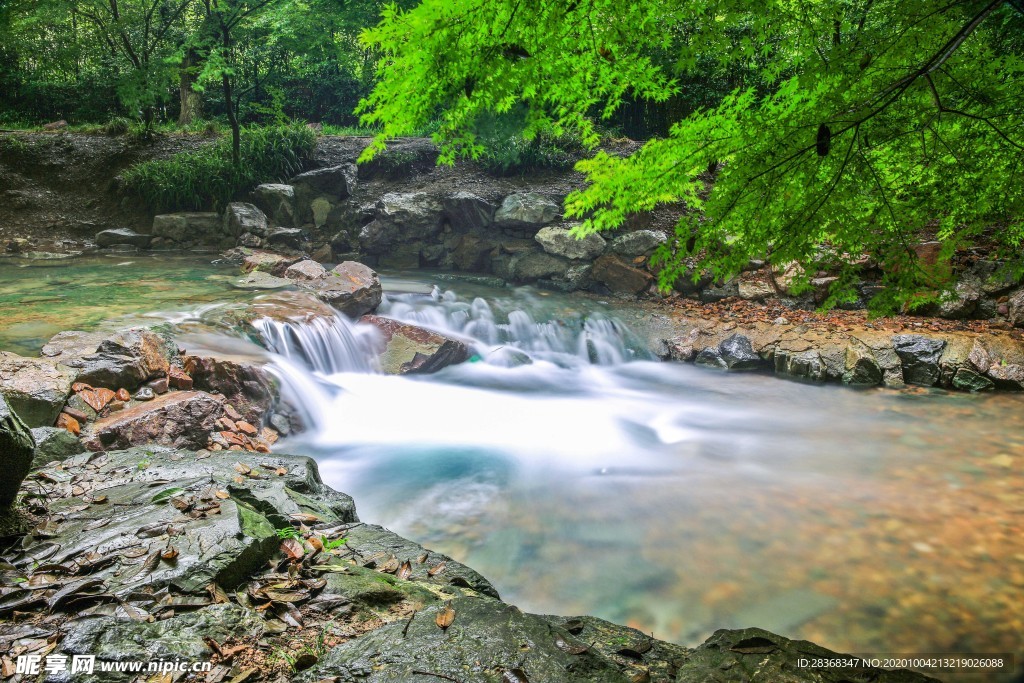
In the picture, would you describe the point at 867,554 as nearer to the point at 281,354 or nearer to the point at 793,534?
the point at 793,534

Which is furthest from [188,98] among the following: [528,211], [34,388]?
[34,388]

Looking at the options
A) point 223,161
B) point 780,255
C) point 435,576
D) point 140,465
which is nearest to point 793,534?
point 780,255

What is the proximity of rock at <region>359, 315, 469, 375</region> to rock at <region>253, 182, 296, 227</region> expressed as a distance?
6539mm

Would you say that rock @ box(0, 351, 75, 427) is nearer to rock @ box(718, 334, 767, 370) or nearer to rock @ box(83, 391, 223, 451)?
rock @ box(83, 391, 223, 451)

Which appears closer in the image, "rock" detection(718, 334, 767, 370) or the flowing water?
the flowing water

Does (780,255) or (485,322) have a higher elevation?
(780,255)

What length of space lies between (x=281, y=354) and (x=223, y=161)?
956cm

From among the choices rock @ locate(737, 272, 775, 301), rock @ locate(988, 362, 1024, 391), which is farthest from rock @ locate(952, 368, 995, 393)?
rock @ locate(737, 272, 775, 301)

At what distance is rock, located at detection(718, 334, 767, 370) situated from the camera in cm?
984

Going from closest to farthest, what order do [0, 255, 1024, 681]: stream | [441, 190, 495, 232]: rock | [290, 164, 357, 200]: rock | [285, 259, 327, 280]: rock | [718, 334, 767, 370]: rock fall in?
[0, 255, 1024, 681]: stream, [718, 334, 767, 370]: rock, [285, 259, 327, 280]: rock, [441, 190, 495, 232]: rock, [290, 164, 357, 200]: rock

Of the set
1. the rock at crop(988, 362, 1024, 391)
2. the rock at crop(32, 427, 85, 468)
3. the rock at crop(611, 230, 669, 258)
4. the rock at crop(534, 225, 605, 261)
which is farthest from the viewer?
the rock at crop(534, 225, 605, 261)

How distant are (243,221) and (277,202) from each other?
125cm

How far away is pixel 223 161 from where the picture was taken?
1490 cm

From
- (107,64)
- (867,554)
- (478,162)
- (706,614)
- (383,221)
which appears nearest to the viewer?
(706,614)
